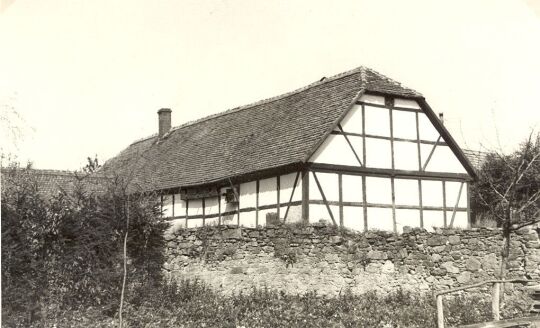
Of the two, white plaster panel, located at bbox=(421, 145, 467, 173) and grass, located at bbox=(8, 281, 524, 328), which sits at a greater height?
white plaster panel, located at bbox=(421, 145, 467, 173)

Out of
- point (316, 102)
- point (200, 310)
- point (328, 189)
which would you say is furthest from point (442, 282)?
point (316, 102)

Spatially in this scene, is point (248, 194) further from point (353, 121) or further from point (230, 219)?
point (353, 121)

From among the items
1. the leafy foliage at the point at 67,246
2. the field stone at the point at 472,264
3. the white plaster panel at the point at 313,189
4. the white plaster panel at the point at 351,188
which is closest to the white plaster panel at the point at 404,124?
the white plaster panel at the point at 351,188

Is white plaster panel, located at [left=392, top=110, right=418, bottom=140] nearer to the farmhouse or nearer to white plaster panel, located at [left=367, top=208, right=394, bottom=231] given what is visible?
the farmhouse

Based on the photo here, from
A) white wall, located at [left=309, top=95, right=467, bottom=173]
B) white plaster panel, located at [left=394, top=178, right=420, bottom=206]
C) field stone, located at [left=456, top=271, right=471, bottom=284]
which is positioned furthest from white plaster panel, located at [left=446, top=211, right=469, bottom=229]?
field stone, located at [left=456, top=271, right=471, bottom=284]

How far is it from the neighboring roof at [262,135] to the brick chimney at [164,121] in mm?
4252

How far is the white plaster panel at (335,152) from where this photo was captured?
67.1 feet

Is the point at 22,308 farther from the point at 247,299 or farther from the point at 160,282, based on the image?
the point at 247,299

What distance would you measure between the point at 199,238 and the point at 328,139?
261 inches

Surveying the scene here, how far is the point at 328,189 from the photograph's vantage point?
20344 mm

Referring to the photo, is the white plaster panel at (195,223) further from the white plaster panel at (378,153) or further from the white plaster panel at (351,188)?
the white plaster panel at (378,153)

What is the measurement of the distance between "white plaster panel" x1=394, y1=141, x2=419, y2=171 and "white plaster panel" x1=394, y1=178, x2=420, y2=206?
0.50 m

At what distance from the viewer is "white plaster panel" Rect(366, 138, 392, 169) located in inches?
842

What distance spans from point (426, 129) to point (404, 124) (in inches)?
41.6
